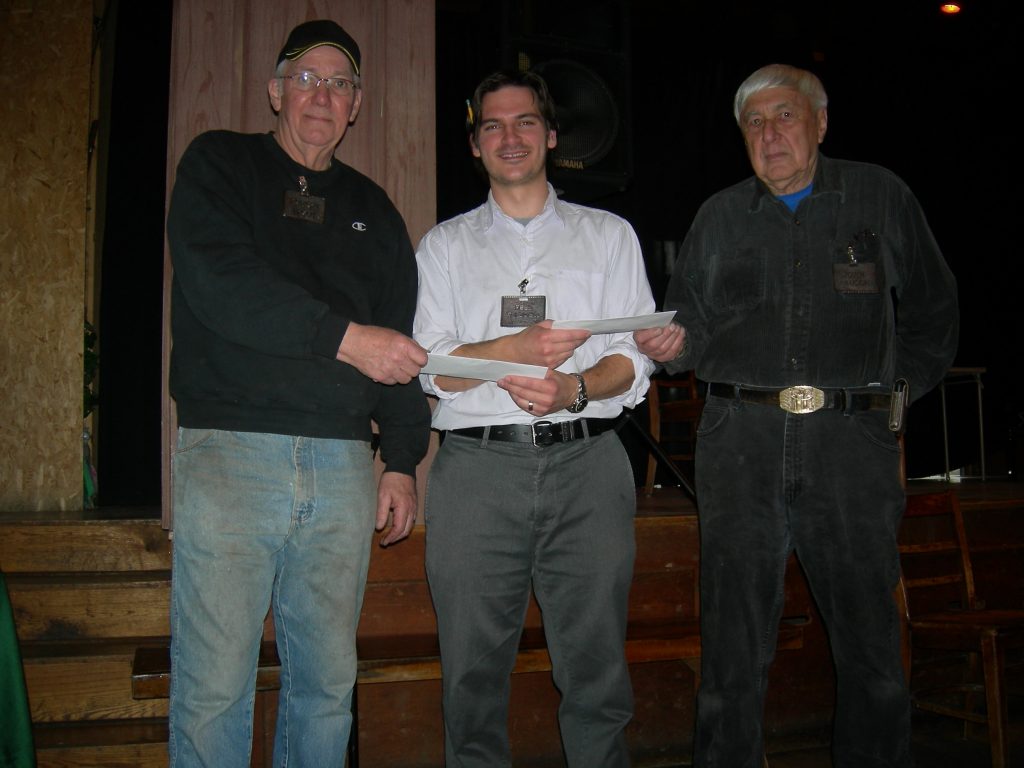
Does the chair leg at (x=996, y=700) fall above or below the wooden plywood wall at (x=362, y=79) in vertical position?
below

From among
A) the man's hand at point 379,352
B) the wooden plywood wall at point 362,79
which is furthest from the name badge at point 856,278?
the wooden plywood wall at point 362,79

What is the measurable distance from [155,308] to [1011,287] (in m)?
7.18

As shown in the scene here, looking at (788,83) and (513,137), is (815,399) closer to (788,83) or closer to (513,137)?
(788,83)

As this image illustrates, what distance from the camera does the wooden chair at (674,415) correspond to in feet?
16.6

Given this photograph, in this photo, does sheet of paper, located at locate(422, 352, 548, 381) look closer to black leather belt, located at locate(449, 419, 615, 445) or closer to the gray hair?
black leather belt, located at locate(449, 419, 615, 445)

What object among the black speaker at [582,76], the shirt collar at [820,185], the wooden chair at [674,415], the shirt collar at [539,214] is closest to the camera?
the shirt collar at [539,214]

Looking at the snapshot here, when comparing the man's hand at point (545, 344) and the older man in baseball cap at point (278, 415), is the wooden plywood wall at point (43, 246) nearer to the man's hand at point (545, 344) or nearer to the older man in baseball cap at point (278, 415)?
the older man in baseball cap at point (278, 415)

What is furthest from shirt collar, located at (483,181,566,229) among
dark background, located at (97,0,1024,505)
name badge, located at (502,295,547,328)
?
dark background, located at (97,0,1024,505)

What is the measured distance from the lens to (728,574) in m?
1.92

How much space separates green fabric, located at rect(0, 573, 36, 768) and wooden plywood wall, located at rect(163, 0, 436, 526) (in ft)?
3.97

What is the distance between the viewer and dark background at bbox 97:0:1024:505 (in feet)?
16.1

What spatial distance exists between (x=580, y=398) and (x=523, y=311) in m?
0.25

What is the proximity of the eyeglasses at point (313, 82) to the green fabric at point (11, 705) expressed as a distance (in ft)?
3.77

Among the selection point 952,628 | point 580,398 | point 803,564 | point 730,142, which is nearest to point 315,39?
point 580,398
